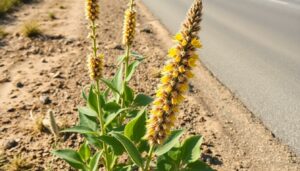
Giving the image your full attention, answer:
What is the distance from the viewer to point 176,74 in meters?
2.32

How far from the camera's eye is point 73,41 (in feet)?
29.1

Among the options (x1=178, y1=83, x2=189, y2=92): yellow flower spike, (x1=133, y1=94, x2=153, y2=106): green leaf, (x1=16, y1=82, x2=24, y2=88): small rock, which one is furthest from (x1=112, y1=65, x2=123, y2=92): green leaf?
(x1=16, y1=82, x2=24, y2=88): small rock

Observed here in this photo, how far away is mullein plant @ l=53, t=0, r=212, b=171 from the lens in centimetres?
231

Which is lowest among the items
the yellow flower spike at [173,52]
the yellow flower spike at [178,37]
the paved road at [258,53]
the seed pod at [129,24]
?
the paved road at [258,53]

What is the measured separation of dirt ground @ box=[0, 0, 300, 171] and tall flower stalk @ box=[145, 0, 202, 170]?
5.12 ft

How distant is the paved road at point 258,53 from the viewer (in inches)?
250

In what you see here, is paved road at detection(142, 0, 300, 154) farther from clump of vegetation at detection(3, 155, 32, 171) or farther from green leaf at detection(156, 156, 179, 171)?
clump of vegetation at detection(3, 155, 32, 171)

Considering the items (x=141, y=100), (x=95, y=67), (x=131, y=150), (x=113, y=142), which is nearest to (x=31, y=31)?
(x=141, y=100)

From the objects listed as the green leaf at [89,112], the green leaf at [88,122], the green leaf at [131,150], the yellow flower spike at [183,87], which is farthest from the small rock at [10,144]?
the yellow flower spike at [183,87]

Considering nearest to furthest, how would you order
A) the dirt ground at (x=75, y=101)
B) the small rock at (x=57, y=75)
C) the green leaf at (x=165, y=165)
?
the green leaf at (x=165, y=165)
the dirt ground at (x=75, y=101)
the small rock at (x=57, y=75)

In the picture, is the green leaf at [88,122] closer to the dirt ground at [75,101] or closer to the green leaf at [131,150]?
the dirt ground at [75,101]

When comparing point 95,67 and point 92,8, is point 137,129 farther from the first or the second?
point 92,8

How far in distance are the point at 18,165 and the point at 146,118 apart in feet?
6.51

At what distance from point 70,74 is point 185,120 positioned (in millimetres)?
2668
